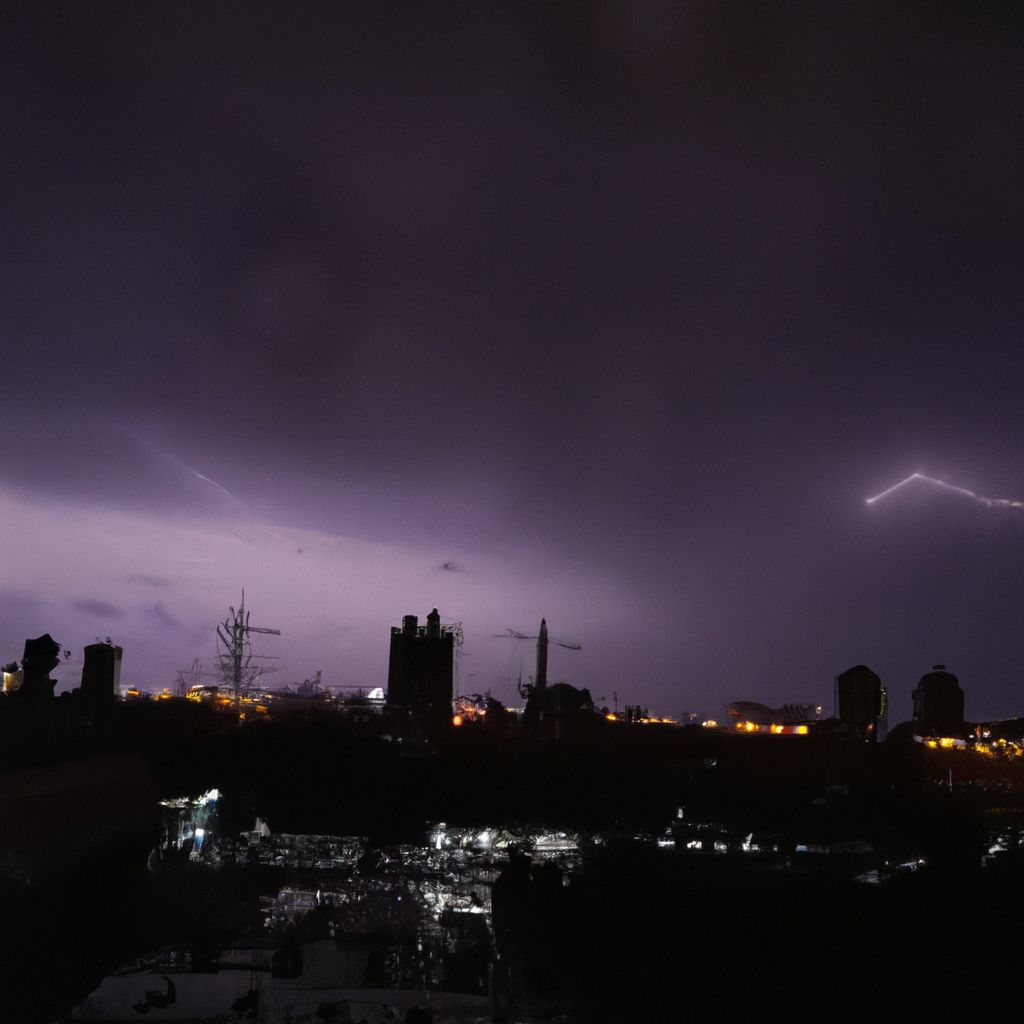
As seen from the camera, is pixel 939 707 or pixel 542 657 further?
pixel 542 657

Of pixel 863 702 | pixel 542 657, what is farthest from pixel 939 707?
pixel 542 657

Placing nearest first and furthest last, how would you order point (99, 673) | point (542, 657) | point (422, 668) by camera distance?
point (99, 673)
point (422, 668)
point (542, 657)

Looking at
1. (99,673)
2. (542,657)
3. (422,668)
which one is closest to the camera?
(99,673)

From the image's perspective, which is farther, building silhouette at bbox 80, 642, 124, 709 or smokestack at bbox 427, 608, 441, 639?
smokestack at bbox 427, 608, 441, 639

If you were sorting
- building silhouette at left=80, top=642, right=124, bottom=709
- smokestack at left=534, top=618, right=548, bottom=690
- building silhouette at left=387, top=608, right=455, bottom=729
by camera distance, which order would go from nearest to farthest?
building silhouette at left=80, top=642, right=124, bottom=709 < building silhouette at left=387, top=608, right=455, bottom=729 < smokestack at left=534, top=618, right=548, bottom=690

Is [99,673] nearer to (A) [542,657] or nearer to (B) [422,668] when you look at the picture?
(B) [422,668]

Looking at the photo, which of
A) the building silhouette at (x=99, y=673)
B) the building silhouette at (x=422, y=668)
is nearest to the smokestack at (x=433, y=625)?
the building silhouette at (x=422, y=668)

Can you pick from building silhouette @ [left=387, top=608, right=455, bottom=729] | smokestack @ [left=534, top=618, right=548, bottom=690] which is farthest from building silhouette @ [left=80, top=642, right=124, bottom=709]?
smokestack @ [left=534, top=618, right=548, bottom=690]

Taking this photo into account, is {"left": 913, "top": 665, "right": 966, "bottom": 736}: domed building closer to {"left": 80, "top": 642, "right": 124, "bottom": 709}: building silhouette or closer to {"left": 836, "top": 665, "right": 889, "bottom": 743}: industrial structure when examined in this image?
{"left": 836, "top": 665, "right": 889, "bottom": 743}: industrial structure

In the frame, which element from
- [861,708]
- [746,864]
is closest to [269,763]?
[746,864]

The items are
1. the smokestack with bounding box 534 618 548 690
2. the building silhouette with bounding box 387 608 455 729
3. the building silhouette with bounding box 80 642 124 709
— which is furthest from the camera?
the smokestack with bounding box 534 618 548 690
